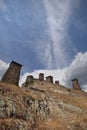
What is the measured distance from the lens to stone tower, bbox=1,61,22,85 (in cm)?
3974

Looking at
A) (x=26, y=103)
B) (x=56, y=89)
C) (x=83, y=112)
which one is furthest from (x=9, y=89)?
(x=56, y=89)

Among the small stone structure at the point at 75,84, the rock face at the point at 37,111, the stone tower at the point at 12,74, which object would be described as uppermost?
the small stone structure at the point at 75,84

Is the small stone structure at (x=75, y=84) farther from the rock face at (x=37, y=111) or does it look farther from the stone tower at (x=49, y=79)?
the rock face at (x=37, y=111)

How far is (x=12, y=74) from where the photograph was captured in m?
40.7

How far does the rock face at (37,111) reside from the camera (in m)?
27.7

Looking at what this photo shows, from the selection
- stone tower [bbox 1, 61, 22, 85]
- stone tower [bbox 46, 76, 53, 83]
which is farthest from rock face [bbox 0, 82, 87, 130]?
stone tower [bbox 46, 76, 53, 83]

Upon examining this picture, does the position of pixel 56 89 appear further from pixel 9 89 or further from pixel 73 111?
pixel 9 89

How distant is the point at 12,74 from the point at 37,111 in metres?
10.9

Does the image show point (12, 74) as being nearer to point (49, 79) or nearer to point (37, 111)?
point (37, 111)

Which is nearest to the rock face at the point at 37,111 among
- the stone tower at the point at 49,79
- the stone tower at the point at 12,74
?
the stone tower at the point at 12,74

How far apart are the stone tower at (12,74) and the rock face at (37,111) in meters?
3.57

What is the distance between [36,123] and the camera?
3083 cm

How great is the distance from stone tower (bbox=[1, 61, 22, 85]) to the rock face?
11.7 feet

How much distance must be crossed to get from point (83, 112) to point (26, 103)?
16.5 metres
